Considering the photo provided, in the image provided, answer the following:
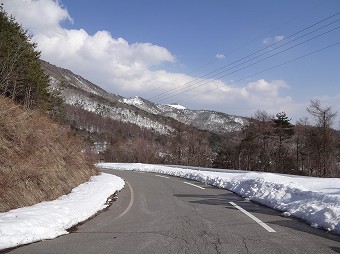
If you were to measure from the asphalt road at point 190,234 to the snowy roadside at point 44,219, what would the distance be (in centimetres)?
28

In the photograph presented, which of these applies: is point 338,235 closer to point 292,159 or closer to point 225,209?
point 225,209

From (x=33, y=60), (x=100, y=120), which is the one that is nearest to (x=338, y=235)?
(x=33, y=60)

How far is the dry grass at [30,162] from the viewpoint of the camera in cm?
974

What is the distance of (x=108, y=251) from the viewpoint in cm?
629

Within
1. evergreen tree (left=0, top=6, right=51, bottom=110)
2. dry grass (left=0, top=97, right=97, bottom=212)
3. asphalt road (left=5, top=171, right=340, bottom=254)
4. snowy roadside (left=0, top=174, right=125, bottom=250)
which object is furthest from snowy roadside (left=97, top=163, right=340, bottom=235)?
evergreen tree (left=0, top=6, right=51, bottom=110)

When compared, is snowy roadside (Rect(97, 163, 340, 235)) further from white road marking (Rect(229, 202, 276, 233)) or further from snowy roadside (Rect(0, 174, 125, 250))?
snowy roadside (Rect(0, 174, 125, 250))

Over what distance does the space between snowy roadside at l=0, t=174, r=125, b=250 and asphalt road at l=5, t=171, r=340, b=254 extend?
0.28 metres

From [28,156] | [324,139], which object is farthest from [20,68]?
[324,139]

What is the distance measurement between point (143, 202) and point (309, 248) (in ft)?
25.3

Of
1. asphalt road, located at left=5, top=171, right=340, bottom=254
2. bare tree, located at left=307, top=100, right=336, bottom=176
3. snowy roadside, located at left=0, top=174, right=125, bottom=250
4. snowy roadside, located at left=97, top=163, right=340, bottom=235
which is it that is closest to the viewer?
asphalt road, located at left=5, top=171, right=340, bottom=254

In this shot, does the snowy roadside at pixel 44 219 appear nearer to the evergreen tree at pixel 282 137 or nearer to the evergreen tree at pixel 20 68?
the evergreen tree at pixel 20 68

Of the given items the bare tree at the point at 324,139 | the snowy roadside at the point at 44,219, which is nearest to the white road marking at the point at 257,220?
the snowy roadside at the point at 44,219

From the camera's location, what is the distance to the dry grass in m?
9.74

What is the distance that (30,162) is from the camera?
456 inches
